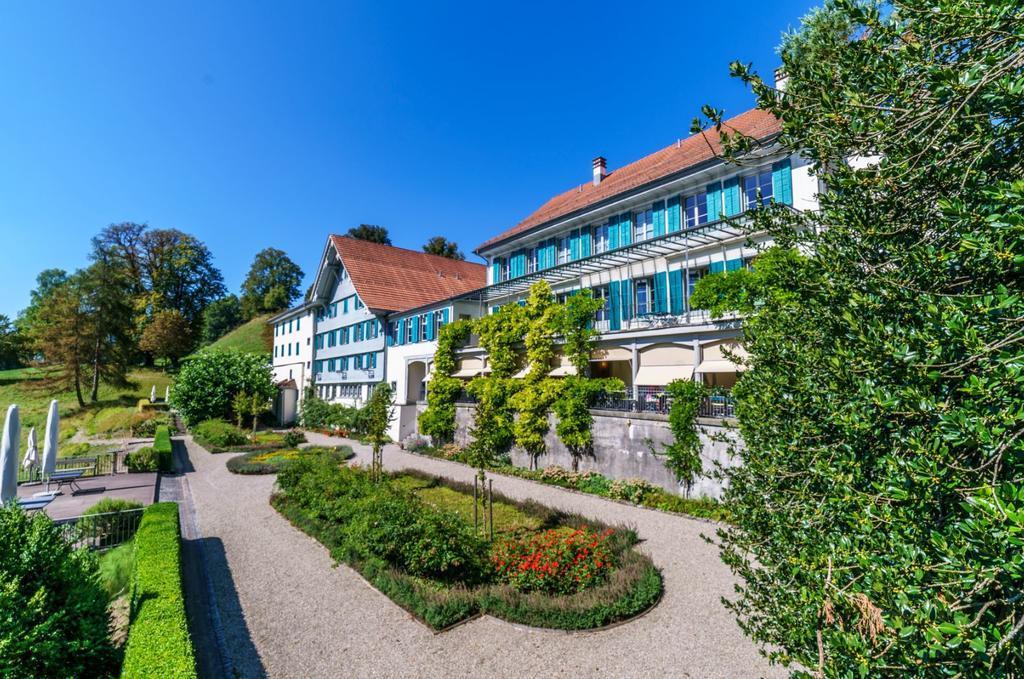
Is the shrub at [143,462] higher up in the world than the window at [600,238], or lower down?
lower down

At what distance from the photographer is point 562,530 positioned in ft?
41.3

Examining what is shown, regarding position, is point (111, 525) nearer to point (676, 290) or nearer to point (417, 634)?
point (417, 634)

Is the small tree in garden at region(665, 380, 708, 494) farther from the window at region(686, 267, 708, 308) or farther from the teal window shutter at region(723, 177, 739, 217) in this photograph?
the teal window shutter at region(723, 177, 739, 217)

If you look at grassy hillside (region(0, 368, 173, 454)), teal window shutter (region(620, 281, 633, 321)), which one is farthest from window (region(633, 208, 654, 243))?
grassy hillside (region(0, 368, 173, 454))

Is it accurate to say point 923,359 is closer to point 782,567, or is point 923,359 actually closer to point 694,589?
point 782,567

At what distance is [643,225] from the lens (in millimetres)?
22719

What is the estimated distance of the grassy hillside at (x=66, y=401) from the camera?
3862 centimetres

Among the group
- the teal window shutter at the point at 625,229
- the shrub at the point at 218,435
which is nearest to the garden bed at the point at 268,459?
the shrub at the point at 218,435

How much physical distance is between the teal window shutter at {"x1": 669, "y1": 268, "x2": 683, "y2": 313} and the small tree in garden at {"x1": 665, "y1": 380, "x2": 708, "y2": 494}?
5.13m

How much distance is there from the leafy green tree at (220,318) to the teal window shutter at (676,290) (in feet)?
254

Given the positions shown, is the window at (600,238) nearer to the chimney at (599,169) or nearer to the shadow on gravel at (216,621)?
the chimney at (599,169)

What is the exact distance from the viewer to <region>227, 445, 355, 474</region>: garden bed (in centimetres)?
2189

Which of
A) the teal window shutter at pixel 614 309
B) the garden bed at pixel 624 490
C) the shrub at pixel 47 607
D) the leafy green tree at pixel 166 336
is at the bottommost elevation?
the garden bed at pixel 624 490

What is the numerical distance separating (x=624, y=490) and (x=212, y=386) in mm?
33090
